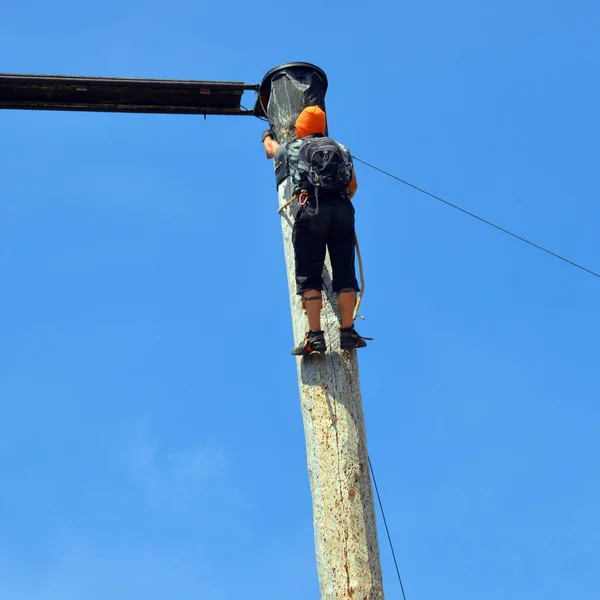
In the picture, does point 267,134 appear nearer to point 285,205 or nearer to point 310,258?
point 285,205

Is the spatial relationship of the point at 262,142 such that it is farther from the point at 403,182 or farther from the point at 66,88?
the point at 66,88

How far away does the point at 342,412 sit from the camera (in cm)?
510

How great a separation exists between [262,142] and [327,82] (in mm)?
684

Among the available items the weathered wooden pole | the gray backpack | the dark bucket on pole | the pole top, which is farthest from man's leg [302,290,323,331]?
the pole top

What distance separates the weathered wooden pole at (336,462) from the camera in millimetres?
4707

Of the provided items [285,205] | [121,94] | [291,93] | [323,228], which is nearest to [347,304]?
[323,228]

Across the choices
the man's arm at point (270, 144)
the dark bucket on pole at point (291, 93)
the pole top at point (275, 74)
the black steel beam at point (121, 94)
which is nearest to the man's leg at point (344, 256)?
the man's arm at point (270, 144)

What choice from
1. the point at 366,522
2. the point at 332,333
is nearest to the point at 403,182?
the point at 332,333

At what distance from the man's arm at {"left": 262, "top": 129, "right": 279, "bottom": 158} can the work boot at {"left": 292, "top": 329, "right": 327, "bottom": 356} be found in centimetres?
136

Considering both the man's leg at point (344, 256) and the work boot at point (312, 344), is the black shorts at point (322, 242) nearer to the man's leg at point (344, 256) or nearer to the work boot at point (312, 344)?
the man's leg at point (344, 256)

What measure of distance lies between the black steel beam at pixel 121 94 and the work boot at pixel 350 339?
2266 mm

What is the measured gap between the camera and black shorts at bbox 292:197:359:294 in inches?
215

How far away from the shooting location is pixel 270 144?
19.9ft

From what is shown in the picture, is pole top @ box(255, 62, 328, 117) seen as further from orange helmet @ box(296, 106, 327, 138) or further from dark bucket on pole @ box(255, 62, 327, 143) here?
orange helmet @ box(296, 106, 327, 138)
